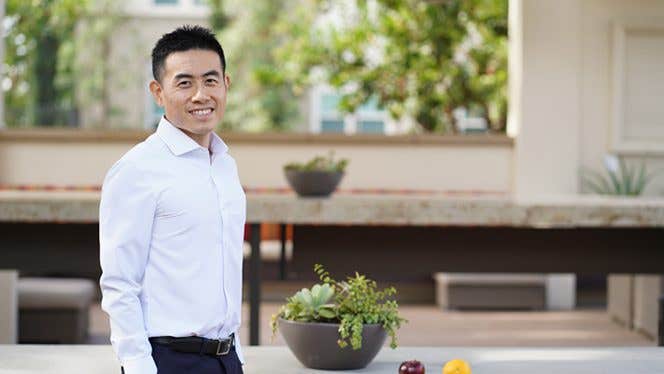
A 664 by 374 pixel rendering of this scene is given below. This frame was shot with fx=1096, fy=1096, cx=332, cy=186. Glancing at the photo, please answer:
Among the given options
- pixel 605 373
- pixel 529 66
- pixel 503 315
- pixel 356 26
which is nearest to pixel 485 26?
pixel 356 26

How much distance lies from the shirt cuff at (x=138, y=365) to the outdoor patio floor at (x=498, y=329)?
409 centimetres

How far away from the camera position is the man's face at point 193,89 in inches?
77.2

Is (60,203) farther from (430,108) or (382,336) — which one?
(430,108)

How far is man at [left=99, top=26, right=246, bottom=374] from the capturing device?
1881mm

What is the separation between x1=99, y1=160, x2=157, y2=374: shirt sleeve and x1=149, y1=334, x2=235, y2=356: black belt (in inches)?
2.1

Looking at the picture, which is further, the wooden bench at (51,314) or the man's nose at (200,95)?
the wooden bench at (51,314)

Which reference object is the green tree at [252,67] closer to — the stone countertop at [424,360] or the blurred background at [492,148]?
the blurred background at [492,148]

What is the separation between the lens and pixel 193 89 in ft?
6.44

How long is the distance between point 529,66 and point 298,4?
28.0 ft

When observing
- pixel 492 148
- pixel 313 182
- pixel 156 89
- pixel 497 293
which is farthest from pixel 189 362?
pixel 497 293

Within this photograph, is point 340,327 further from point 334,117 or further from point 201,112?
point 334,117

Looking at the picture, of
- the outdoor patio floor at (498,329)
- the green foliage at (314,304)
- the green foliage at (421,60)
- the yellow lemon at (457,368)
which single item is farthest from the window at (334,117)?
the yellow lemon at (457,368)

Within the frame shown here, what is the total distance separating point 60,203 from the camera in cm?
411

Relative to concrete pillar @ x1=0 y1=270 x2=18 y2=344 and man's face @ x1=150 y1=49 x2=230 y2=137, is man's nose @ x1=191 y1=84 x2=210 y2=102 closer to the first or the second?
man's face @ x1=150 y1=49 x2=230 y2=137
